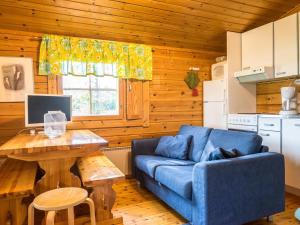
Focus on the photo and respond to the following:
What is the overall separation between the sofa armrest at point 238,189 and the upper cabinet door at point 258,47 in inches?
71.7

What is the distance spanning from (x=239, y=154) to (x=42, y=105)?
7.41ft

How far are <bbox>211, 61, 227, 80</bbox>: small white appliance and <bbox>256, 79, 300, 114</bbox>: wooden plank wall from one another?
0.66 metres

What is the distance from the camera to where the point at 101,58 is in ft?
11.0

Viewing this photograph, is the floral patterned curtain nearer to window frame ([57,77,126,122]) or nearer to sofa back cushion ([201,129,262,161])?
window frame ([57,77,126,122])

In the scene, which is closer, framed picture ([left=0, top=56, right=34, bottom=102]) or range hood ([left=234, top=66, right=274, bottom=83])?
framed picture ([left=0, top=56, right=34, bottom=102])

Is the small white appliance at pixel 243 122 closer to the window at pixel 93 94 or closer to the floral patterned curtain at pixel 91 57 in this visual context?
the floral patterned curtain at pixel 91 57

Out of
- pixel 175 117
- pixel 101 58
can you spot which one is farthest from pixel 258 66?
pixel 101 58

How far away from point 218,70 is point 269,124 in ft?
4.78

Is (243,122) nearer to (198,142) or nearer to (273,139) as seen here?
(273,139)

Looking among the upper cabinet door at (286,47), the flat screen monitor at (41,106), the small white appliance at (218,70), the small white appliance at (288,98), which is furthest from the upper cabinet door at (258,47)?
the flat screen monitor at (41,106)

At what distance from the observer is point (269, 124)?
3.05 m

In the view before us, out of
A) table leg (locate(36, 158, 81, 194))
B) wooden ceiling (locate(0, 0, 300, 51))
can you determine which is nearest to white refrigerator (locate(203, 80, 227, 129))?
wooden ceiling (locate(0, 0, 300, 51))

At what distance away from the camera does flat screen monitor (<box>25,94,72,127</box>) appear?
256 cm

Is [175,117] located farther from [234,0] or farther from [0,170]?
[0,170]
